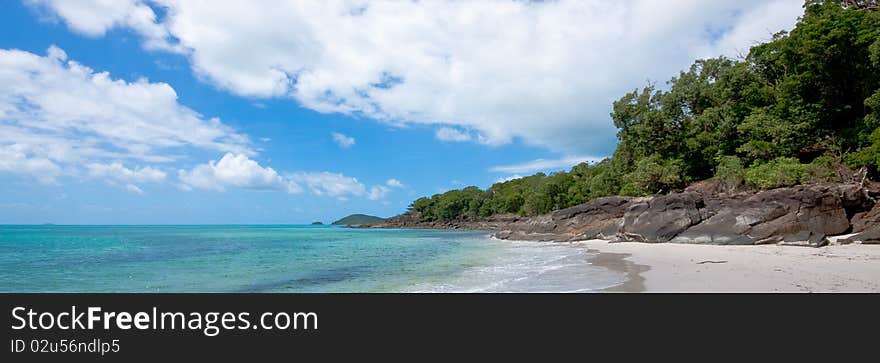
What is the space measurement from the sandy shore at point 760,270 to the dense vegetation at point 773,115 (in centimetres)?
1126

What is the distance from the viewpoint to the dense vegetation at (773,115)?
24.0m

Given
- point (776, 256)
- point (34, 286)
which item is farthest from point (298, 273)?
point (776, 256)

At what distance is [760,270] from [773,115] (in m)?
22.5

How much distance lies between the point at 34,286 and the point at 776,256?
25025 mm

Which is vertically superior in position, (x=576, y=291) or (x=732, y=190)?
(x=732, y=190)

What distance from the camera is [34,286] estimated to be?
1427 cm

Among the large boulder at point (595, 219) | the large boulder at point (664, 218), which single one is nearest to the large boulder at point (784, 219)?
the large boulder at point (664, 218)

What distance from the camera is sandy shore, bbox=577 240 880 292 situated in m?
9.58

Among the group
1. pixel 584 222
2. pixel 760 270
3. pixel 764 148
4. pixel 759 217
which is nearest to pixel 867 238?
pixel 759 217

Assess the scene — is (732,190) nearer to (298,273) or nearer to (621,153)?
(621,153)

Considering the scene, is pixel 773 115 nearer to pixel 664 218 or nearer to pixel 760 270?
pixel 664 218

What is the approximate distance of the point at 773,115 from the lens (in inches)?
1136

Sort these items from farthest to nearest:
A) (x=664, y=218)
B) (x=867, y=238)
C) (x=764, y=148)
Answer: (x=764, y=148), (x=664, y=218), (x=867, y=238)
